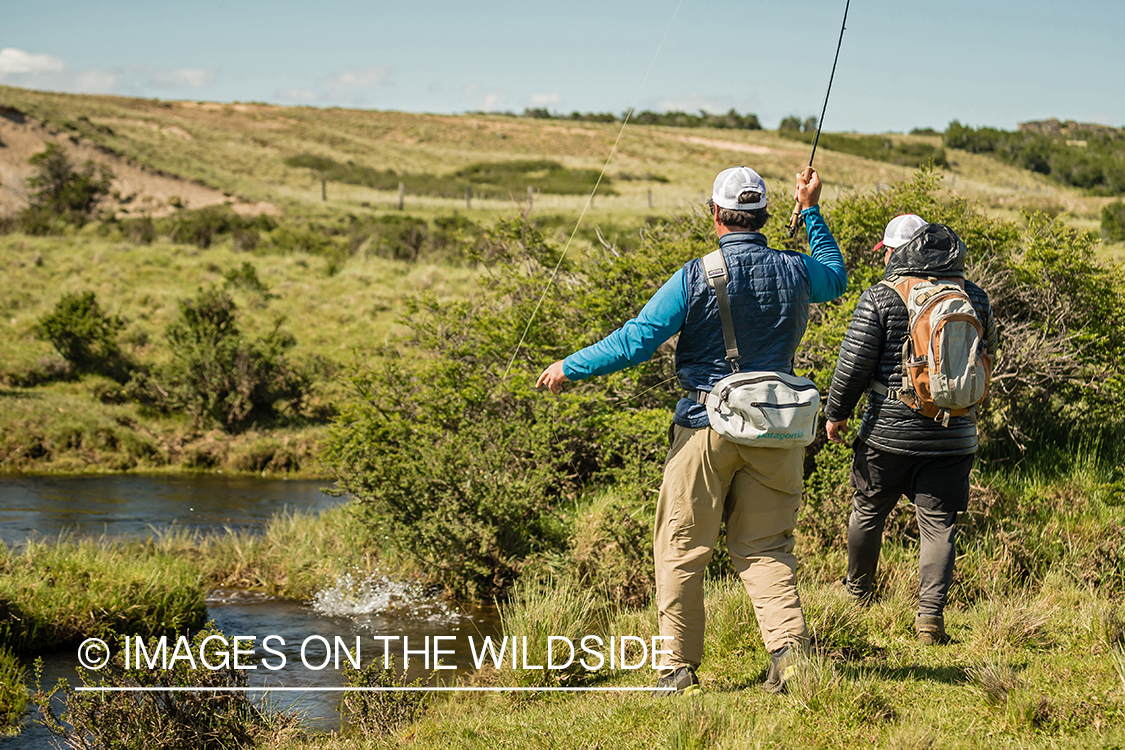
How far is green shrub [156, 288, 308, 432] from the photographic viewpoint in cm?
1398

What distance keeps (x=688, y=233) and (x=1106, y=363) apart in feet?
11.3

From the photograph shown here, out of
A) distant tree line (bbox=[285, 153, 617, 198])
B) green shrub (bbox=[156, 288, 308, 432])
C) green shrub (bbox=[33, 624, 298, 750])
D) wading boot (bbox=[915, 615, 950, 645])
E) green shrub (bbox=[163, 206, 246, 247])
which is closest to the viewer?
green shrub (bbox=[33, 624, 298, 750])

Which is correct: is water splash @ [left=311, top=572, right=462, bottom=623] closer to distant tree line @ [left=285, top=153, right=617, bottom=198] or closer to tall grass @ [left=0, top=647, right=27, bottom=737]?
tall grass @ [left=0, top=647, right=27, bottom=737]

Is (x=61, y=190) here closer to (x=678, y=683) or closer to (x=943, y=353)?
(x=678, y=683)

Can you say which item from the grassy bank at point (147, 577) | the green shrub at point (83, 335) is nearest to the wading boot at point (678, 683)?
the grassy bank at point (147, 577)

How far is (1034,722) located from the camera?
10.2 feet

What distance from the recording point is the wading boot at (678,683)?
3.62 m

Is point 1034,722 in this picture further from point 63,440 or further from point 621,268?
point 63,440

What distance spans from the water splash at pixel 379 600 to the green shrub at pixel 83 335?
9.99 m

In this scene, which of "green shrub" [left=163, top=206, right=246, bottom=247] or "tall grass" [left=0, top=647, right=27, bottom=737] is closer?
"tall grass" [left=0, top=647, right=27, bottom=737]

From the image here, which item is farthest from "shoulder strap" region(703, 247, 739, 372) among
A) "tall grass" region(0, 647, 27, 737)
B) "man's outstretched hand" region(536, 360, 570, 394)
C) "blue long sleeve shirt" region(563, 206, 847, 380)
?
"tall grass" region(0, 647, 27, 737)

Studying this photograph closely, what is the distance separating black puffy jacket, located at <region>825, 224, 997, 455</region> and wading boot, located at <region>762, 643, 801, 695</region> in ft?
3.93

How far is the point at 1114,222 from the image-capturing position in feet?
69.9

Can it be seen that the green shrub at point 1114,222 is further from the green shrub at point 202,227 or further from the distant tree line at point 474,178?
the distant tree line at point 474,178
